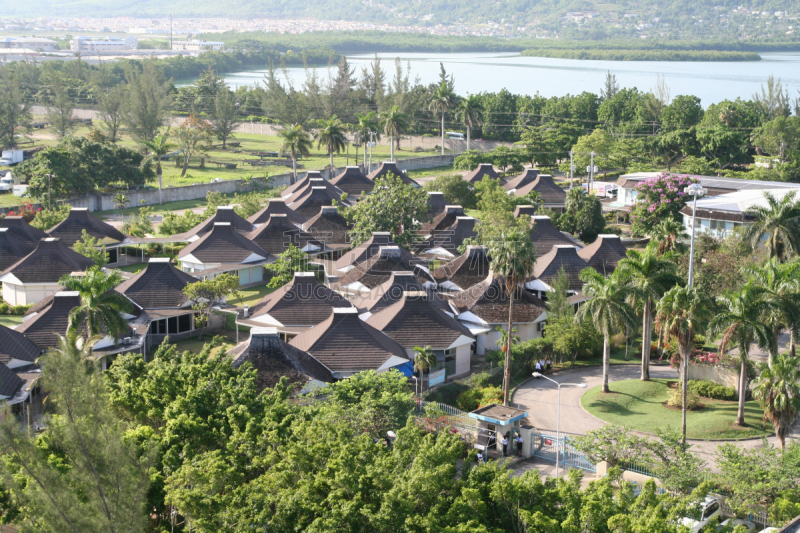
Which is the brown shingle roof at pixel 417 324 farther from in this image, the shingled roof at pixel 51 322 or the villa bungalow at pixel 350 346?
the shingled roof at pixel 51 322

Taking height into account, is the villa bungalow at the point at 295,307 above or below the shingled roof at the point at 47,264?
below

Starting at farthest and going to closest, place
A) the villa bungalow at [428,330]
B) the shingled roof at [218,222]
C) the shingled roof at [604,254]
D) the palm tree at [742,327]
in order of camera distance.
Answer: the shingled roof at [218,222], the shingled roof at [604,254], the villa bungalow at [428,330], the palm tree at [742,327]

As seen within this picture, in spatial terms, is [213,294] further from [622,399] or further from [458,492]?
[458,492]

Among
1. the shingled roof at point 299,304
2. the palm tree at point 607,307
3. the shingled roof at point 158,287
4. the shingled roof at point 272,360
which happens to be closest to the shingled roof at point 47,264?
the shingled roof at point 158,287

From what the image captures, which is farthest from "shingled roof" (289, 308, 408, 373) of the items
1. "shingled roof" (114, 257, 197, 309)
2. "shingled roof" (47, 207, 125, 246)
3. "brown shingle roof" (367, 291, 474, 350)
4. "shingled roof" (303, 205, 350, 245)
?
"shingled roof" (47, 207, 125, 246)

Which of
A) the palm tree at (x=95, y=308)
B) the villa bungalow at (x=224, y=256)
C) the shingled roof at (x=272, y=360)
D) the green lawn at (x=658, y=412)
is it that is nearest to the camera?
the shingled roof at (x=272, y=360)

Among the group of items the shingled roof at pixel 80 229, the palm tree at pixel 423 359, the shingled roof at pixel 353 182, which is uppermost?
the shingled roof at pixel 353 182

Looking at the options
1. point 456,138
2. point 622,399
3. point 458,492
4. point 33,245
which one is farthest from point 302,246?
point 456,138
